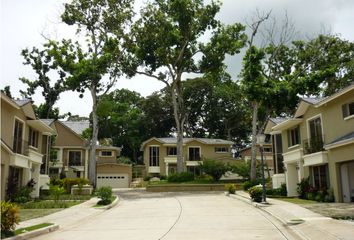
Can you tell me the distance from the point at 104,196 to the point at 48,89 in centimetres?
3070

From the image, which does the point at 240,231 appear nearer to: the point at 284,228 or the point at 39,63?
the point at 284,228

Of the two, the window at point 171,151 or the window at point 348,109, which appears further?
the window at point 171,151

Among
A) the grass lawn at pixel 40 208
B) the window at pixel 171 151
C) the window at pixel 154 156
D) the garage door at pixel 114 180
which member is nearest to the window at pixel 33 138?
the grass lawn at pixel 40 208

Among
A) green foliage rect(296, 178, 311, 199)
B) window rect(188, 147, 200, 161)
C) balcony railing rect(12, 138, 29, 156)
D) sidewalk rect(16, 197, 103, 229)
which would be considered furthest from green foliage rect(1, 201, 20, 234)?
window rect(188, 147, 200, 161)

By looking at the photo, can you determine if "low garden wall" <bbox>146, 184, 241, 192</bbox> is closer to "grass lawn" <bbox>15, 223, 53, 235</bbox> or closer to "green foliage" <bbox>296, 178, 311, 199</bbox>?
"green foliage" <bbox>296, 178, 311, 199</bbox>

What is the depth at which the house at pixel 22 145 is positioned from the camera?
24.2 meters

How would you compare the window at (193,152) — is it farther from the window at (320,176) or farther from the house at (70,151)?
the window at (320,176)

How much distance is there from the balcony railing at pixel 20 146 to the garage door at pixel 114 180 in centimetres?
2672

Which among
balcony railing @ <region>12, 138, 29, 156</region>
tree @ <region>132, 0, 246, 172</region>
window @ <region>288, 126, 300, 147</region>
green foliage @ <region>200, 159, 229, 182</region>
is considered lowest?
green foliage @ <region>200, 159, 229, 182</region>

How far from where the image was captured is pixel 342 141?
21656 mm

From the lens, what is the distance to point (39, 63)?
51.0 meters

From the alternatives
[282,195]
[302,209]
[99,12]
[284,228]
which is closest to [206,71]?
[99,12]

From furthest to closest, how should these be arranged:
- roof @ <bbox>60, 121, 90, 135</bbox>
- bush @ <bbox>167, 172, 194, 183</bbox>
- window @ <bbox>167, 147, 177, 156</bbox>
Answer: window @ <bbox>167, 147, 177, 156</bbox> → roof @ <bbox>60, 121, 90, 135</bbox> → bush @ <bbox>167, 172, 194, 183</bbox>

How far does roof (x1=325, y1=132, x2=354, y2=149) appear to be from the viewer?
21.1 meters
